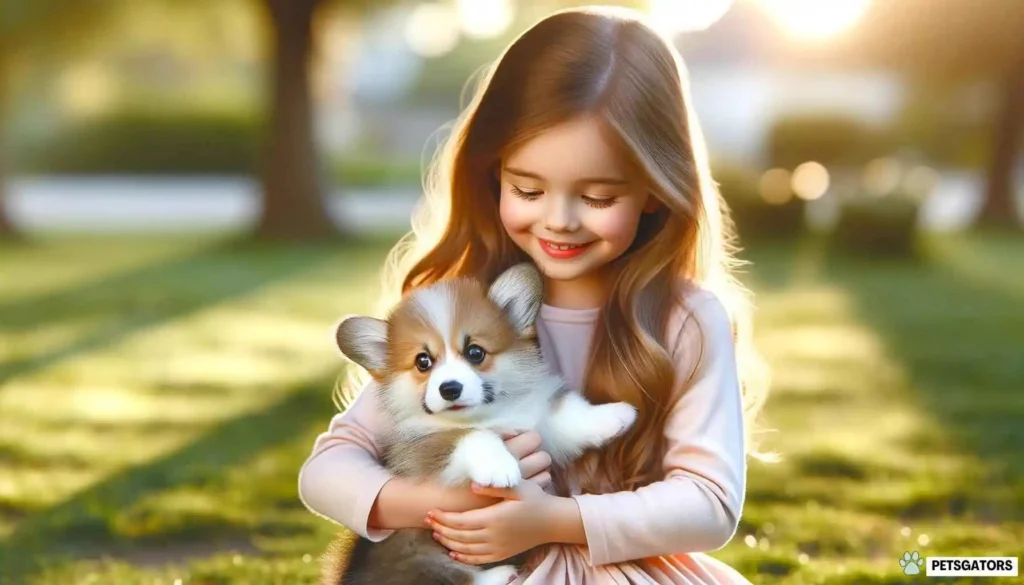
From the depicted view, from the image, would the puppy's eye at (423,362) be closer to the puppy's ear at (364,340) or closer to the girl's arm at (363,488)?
the puppy's ear at (364,340)

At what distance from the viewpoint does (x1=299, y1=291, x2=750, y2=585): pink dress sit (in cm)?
227

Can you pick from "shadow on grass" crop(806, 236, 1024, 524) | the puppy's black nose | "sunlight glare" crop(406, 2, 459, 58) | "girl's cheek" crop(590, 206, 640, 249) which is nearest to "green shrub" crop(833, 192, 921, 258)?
"shadow on grass" crop(806, 236, 1024, 524)

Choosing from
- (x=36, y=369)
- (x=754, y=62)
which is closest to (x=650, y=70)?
(x=36, y=369)

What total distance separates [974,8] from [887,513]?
13.0 m

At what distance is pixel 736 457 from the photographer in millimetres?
2375

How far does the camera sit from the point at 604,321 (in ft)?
8.13

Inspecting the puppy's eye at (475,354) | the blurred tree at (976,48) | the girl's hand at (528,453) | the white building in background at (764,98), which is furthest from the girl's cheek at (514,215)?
the white building in background at (764,98)

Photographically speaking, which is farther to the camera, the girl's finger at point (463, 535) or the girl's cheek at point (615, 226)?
the girl's cheek at point (615, 226)

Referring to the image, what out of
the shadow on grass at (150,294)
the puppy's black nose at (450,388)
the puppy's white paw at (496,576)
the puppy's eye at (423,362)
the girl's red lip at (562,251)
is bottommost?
the shadow on grass at (150,294)

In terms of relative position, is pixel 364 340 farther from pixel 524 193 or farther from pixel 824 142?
pixel 824 142

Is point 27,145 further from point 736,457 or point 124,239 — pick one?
point 736,457

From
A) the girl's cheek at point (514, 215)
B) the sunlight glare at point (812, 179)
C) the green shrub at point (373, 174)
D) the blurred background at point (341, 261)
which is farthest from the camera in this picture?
the green shrub at point (373, 174)

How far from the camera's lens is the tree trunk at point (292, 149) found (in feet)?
45.8

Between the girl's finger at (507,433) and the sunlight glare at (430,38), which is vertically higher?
the sunlight glare at (430,38)
